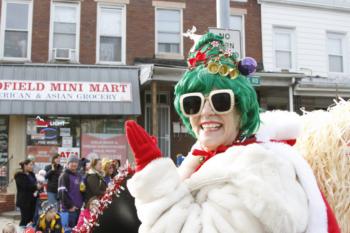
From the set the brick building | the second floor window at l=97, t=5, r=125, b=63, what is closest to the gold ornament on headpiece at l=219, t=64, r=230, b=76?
the brick building

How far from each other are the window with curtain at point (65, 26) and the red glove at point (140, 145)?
12.7 meters

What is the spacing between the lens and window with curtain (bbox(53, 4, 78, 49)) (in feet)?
44.9

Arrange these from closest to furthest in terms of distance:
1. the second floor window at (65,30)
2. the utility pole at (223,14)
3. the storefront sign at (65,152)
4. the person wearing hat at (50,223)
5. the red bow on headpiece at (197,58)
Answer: the red bow on headpiece at (197,58) → the utility pole at (223,14) → the person wearing hat at (50,223) → the storefront sign at (65,152) → the second floor window at (65,30)

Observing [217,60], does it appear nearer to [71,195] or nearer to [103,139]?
[71,195]

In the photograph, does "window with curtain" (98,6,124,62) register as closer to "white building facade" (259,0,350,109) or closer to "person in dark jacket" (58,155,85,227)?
"white building facade" (259,0,350,109)

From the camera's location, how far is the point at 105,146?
12875 mm

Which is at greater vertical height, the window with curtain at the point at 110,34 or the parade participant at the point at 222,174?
the window with curtain at the point at 110,34

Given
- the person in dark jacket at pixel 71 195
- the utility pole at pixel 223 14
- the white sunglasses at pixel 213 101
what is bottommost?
the person in dark jacket at pixel 71 195

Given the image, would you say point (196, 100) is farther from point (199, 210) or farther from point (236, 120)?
point (199, 210)

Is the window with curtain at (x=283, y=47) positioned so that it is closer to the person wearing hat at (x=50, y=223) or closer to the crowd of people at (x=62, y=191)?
the crowd of people at (x=62, y=191)

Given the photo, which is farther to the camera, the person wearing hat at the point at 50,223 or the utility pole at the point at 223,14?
the person wearing hat at the point at 50,223

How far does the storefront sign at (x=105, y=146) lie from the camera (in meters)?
12.7

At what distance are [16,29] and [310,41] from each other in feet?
34.1

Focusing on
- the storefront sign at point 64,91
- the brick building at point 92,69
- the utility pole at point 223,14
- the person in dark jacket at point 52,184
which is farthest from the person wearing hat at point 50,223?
the storefront sign at point 64,91
